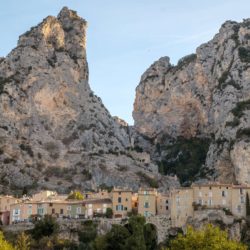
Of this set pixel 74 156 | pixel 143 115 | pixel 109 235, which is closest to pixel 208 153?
pixel 74 156

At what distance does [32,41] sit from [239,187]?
80121 millimetres

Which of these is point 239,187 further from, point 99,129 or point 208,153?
point 99,129

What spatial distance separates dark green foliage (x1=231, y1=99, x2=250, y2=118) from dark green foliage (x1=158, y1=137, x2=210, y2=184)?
17.9 meters

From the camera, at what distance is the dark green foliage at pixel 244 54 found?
510 ft

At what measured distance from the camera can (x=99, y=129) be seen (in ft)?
504

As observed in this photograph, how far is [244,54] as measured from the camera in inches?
6211

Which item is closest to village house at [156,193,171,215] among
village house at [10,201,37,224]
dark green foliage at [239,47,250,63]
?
village house at [10,201,37,224]

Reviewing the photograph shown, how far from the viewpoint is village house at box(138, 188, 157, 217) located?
335ft

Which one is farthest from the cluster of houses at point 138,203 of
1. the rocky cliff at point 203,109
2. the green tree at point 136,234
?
the rocky cliff at point 203,109

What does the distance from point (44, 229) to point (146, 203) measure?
17.0 meters

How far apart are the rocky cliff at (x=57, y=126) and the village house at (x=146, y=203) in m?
29.0

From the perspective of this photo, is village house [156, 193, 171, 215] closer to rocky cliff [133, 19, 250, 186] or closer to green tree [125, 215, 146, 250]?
green tree [125, 215, 146, 250]

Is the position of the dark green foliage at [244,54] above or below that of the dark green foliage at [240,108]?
above

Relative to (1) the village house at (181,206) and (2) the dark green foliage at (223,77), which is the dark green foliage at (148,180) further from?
(1) the village house at (181,206)
